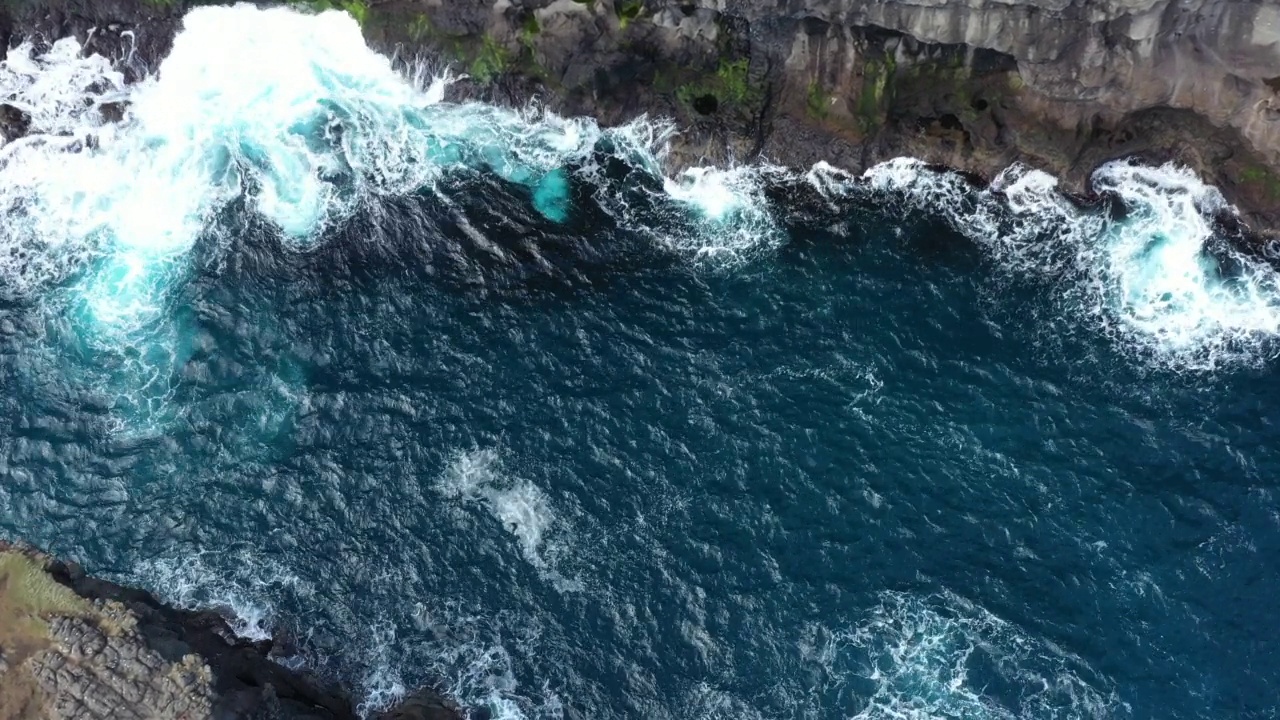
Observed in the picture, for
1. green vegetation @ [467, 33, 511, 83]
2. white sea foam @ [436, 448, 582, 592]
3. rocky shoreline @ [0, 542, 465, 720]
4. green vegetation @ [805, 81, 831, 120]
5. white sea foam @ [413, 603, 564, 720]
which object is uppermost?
green vegetation @ [467, 33, 511, 83]

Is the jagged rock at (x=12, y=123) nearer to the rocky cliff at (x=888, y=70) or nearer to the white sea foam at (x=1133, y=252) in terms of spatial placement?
the rocky cliff at (x=888, y=70)

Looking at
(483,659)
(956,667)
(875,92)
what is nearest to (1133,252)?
(875,92)

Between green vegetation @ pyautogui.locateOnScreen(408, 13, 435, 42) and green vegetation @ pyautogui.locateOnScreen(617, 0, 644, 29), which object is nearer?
green vegetation @ pyautogui.locateOnScreen(617, 0, 644, 29)

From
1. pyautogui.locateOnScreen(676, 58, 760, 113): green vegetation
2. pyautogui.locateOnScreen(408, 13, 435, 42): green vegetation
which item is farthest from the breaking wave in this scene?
pyautogui.locateOnScreen(408, 13, 435, 42): green vegetation

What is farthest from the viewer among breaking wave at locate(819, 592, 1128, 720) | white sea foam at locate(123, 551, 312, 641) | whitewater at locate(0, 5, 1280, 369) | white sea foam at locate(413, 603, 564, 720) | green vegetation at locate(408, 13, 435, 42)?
green vegetation at locate(408, 13, 435, 42)

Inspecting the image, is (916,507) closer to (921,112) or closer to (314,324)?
(921,112)

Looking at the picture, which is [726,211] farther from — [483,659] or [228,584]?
[228,584]

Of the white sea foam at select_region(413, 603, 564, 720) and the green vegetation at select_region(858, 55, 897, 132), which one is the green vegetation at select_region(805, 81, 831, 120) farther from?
the white sea foam at select_region(413, 603, 564, 720)
